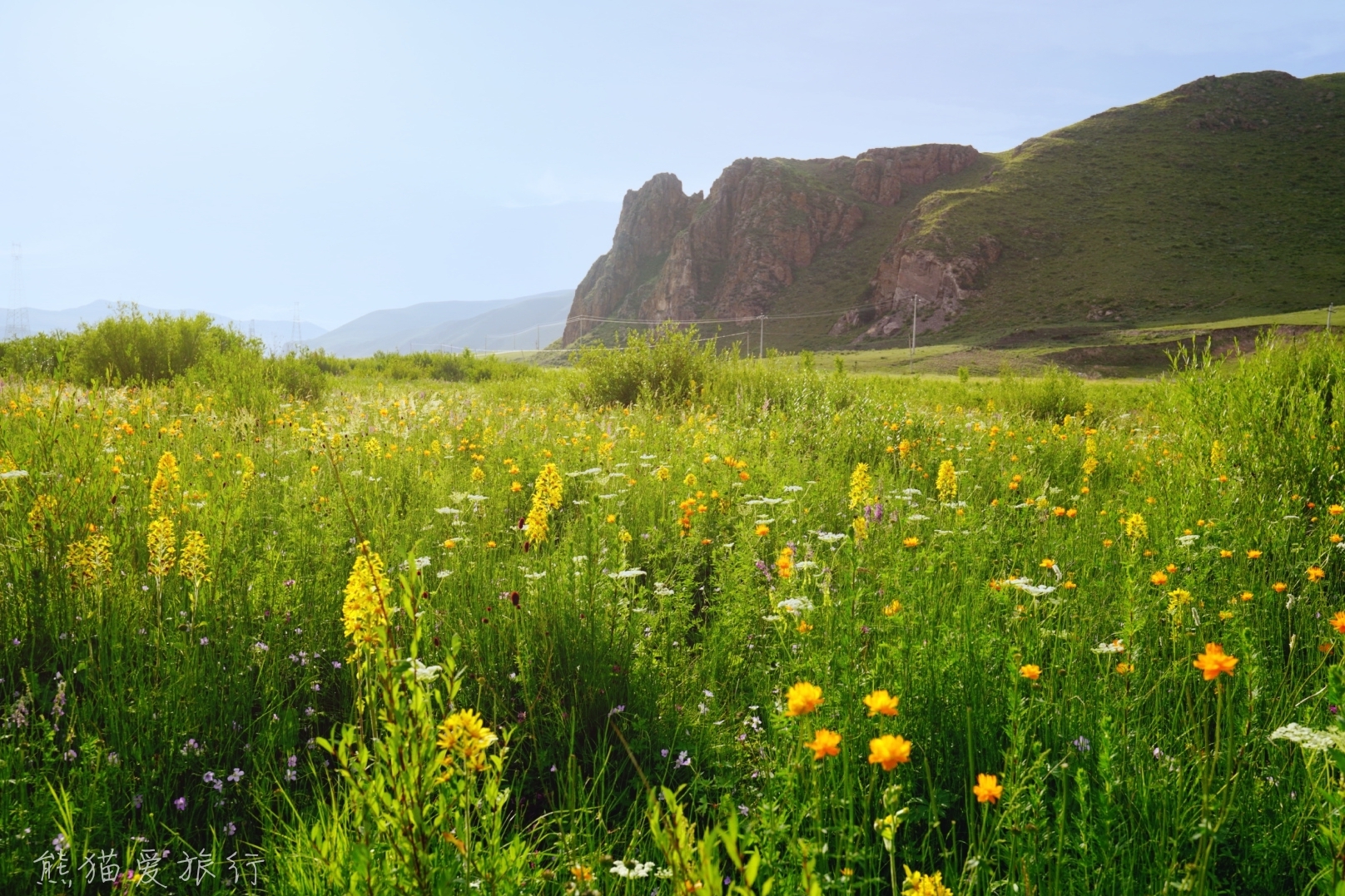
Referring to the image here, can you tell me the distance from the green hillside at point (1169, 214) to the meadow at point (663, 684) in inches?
2648

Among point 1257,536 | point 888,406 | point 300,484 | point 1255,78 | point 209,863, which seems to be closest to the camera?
point 209,863

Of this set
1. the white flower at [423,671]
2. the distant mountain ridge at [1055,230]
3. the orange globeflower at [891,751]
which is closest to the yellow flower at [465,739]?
the white flower at [423,671]

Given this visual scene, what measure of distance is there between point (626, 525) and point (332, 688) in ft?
6.08

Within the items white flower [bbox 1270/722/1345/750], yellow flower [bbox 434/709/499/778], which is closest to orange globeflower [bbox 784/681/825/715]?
yellow flower [bbox 434/709/499/778]

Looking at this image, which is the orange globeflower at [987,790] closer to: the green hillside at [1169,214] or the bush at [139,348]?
the bush at [139,348]

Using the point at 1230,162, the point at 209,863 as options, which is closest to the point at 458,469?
the point at 209,863

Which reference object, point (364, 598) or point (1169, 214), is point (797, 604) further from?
point (1169, 214)

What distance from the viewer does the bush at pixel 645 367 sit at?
1149cm

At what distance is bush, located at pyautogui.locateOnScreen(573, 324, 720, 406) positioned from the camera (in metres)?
11.5

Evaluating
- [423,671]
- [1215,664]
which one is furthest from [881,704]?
[423,671]

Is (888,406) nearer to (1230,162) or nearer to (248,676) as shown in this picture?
(248,676)

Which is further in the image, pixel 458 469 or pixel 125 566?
pixel 458 469

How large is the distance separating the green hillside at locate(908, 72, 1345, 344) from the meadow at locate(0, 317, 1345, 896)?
221 feet

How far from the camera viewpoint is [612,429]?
6684 millimetres
